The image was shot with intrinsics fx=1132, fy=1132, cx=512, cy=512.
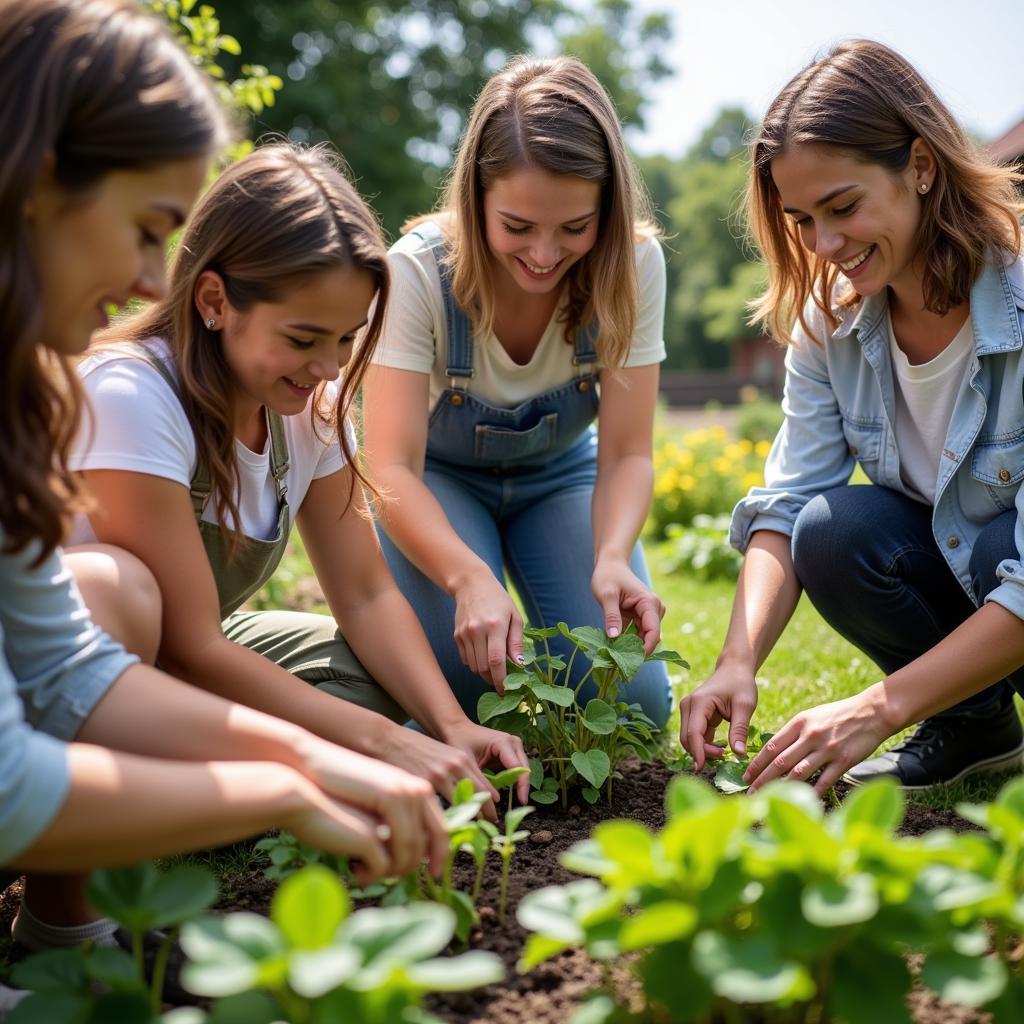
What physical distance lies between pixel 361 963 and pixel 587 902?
24 cm

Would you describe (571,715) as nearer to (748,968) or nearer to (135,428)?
(135,428)

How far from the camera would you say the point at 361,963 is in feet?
3.57

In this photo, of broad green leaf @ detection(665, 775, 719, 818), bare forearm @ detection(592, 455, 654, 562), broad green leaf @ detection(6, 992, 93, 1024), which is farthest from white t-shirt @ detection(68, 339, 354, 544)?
broad green leaf @ detection(665, 775, 719, 818)

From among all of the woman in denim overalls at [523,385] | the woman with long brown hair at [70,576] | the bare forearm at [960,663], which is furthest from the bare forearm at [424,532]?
the woman with long brown hair at [70,576]

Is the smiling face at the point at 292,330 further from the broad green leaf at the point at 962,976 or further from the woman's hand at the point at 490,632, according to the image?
the broad green leaf at the point at 962,976

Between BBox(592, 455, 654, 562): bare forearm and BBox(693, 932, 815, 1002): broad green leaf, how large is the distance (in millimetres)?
1445

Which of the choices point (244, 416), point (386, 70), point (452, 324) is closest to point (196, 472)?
point (244, 416)

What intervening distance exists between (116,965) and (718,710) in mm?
1227

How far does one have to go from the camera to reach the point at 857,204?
2.17m

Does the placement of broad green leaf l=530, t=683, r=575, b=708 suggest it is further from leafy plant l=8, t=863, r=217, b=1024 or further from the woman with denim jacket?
leafy plant l=8, t=863, r=217, b=1024

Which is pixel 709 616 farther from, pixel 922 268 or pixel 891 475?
pixel 922 268

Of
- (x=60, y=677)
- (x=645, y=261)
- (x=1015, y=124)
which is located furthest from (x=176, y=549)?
(x=1015, y=124)

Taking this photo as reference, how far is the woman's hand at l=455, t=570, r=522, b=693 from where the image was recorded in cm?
218

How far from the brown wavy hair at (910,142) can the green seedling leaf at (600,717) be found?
104 centimetres
